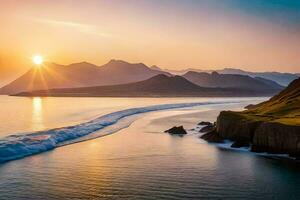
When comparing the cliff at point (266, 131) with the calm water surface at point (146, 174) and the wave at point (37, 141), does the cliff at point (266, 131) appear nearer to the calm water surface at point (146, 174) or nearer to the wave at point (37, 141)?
the calm water surface at point (146, 174)

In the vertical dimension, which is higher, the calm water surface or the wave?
the wave

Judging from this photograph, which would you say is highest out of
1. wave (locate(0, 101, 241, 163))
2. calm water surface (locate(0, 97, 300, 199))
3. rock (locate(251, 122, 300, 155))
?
rock (locate(251, 122, 300, 155))

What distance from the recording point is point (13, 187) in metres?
25.7

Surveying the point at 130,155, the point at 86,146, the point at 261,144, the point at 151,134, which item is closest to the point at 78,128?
the point at 151,134

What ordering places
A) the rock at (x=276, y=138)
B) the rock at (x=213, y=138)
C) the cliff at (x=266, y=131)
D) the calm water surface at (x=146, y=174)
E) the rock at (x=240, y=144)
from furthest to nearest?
the rock at (x=213, y=138) < the rock at (x=240, y=144) < the cliff at (x=266, y=131) < the rock at (x=276, y=138) < the calm water surface at (x=146, y=174)

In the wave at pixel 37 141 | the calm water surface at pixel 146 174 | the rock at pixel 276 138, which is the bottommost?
the calm water surface at pixel 146 174

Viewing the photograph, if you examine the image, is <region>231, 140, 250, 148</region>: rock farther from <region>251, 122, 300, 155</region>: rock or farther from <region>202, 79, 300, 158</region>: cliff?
<region>251, 122, 300, 155</region>: rock

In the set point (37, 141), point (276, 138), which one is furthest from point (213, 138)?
point (37, 141)

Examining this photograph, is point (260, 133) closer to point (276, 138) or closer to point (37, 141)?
point (276, 138)

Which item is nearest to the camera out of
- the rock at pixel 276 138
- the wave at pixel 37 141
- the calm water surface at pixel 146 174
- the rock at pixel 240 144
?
the calm water surface at pixel 146 174

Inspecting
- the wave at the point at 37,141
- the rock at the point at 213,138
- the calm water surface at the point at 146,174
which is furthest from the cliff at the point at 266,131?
the wave at the point at 37,141

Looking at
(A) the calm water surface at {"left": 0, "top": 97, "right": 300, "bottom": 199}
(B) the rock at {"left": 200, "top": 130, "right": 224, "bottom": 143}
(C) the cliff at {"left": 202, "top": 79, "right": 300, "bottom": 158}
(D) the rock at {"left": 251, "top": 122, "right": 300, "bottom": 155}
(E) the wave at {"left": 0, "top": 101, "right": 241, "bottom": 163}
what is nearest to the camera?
(A) the calm water surface at {"left": 0, "top": 97, "right": 300, "bottom": 199}

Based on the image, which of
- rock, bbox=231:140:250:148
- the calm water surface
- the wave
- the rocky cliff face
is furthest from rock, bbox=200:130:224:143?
the wave

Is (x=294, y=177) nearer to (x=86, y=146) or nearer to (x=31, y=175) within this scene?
(x=31, y=175)
